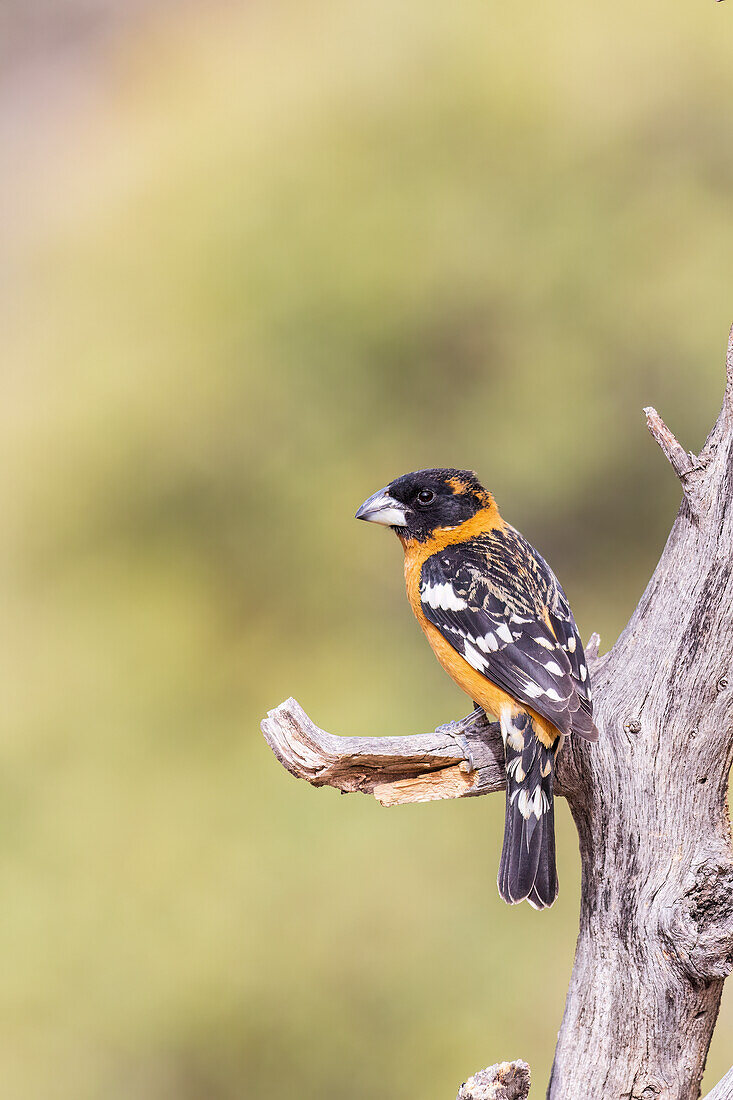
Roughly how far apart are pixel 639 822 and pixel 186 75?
536cm

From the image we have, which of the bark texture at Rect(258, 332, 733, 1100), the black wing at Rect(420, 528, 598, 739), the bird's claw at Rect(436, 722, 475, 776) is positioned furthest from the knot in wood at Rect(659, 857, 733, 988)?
the bird's claw at Rect(436, 722, 475, 776)

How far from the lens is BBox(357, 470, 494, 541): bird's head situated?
2783mm

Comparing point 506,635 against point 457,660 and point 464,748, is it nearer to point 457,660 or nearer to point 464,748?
point 457,660

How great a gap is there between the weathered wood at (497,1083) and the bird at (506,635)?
0.34 m

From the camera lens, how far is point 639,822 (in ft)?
7.54

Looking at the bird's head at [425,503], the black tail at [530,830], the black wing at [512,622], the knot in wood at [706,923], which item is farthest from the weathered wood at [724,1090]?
the bird's head at [425,503]

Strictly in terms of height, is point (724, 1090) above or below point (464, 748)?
below

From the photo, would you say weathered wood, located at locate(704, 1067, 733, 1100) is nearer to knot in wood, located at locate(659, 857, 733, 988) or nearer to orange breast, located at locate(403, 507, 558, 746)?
knot in wood, located at locate(659, 857, 733, 988)

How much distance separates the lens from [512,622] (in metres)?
2.48

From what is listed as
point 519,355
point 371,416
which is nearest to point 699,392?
point 519,355

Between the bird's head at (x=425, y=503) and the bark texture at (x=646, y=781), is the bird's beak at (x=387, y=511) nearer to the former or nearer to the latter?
the bird's head at (x=425, y=503)

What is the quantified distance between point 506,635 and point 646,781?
1.53ft

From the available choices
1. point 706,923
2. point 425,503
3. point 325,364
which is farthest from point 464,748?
point 325,364

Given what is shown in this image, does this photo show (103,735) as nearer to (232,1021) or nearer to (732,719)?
(232,1021)
